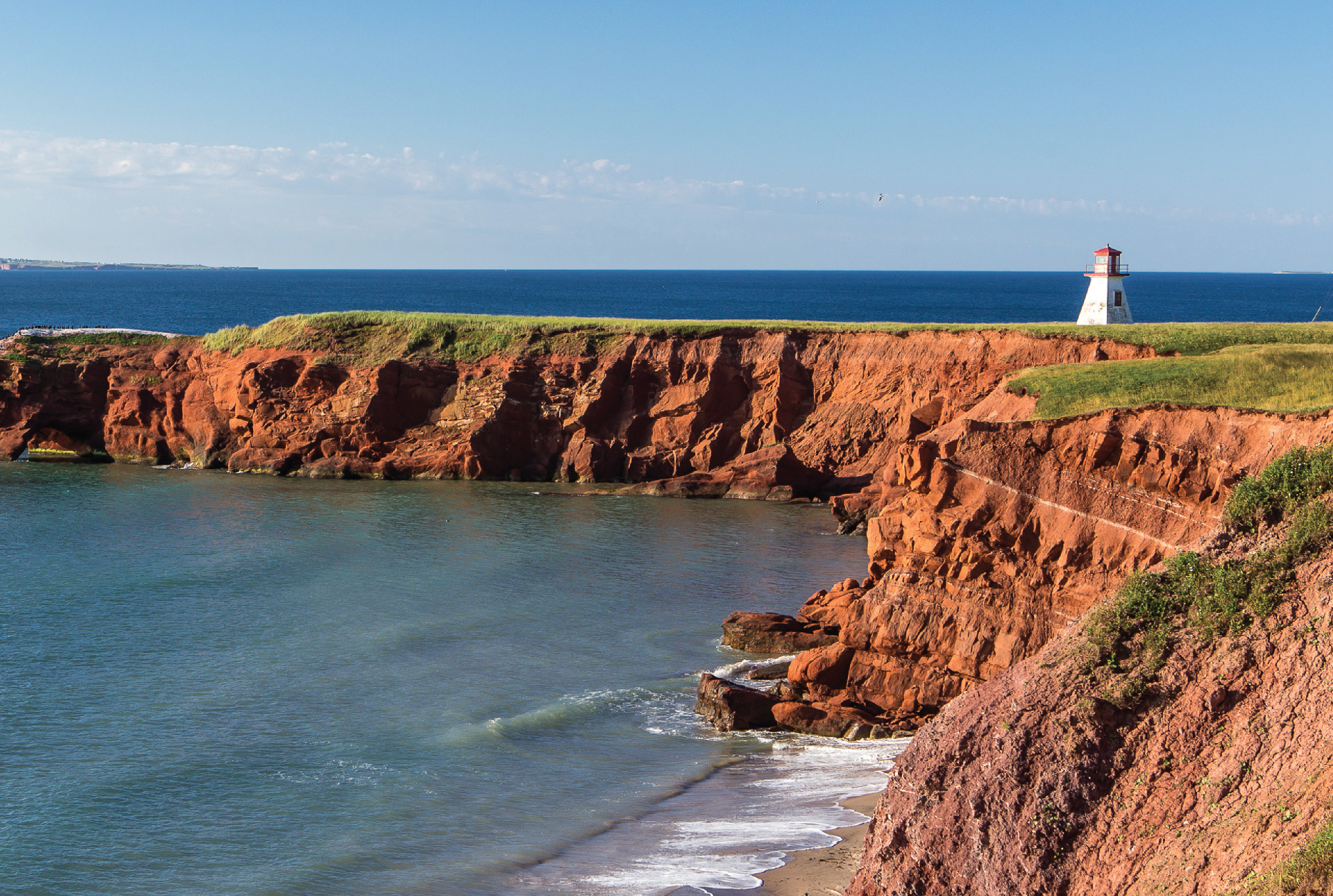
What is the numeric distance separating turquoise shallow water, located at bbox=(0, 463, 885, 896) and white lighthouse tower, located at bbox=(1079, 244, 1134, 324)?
27.7 metres

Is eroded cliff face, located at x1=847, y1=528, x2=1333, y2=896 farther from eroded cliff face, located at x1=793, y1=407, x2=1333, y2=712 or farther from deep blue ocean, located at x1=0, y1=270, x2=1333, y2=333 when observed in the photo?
deep blue ocean, located at x1=0, y1=270, x2=1333, y2=333

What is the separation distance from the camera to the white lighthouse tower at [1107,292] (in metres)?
54.3

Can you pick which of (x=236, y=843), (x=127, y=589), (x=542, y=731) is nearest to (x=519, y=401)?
(x=127, y=589)

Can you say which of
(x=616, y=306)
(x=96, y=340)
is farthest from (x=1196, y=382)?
(x=616, y=306)

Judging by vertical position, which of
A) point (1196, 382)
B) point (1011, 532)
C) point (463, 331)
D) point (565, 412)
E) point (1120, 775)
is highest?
point (463, 331)

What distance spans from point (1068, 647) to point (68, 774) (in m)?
14.7

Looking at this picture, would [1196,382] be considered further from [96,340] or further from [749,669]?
[96,340]

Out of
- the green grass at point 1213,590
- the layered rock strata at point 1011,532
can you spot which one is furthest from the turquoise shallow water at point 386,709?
the green grass at point 1213,590

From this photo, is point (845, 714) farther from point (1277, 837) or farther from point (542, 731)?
point (1277, 837)

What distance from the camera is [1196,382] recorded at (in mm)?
18844

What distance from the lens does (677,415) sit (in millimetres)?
44625

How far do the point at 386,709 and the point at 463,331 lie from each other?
31.3m

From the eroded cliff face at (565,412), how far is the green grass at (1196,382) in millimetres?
19728

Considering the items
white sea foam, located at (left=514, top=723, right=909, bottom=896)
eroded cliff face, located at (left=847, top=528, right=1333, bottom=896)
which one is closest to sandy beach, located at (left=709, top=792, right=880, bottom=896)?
white sea foam, located at (left=514, top=723, right=909, bottom=896)
